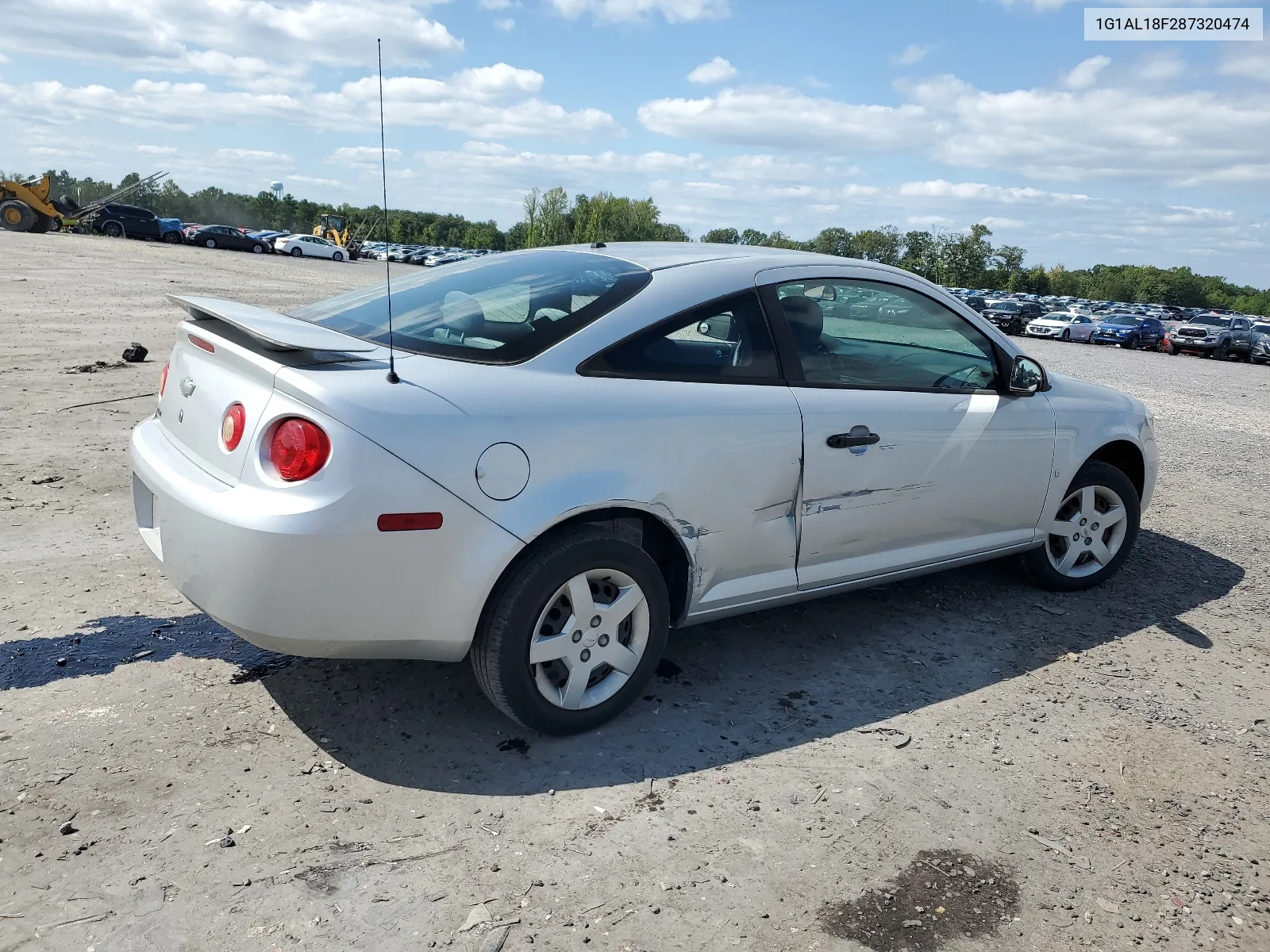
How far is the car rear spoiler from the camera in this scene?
3012mm

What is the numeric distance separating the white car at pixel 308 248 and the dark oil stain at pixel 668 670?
56517 millimetres

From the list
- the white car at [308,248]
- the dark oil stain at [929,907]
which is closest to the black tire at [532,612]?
the dark oil stain at [929,907]

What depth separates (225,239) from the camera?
52.8 m

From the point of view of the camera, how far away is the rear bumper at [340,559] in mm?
2777

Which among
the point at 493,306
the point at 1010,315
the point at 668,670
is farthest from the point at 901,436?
the point at 1010,315

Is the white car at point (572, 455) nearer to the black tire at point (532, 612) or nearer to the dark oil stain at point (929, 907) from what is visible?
the black tire at point (532, 612)

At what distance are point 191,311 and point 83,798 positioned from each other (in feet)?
5.63

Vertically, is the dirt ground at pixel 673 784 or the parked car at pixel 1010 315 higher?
the parked car at pixel 1010 315

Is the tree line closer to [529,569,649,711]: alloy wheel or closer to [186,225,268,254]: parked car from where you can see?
[186,225,268,254]: parked car

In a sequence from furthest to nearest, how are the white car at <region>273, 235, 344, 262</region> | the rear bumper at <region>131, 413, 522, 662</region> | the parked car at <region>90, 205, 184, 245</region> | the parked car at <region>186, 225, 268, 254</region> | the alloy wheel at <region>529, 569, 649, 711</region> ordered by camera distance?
1. the white car at <region>273, 235, 344, 262</region>
2. the parked car at <region>186, 225, 268, 254</region>
3. the parked car at <region>90, 205, 184, 245</region>
4. the alloy wheel at <region>529, 569, 649, 711</region>
5. the rear bumper at <region>131, 413, 522, 662</region>

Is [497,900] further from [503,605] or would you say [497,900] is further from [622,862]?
[503,605]

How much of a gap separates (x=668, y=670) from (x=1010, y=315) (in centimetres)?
4322

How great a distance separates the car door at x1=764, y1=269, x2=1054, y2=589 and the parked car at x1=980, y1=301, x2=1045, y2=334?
38.7m

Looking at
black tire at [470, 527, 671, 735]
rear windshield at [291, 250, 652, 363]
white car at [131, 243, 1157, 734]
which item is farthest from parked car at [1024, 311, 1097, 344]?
black tire at [470, 527, 671, 735]
